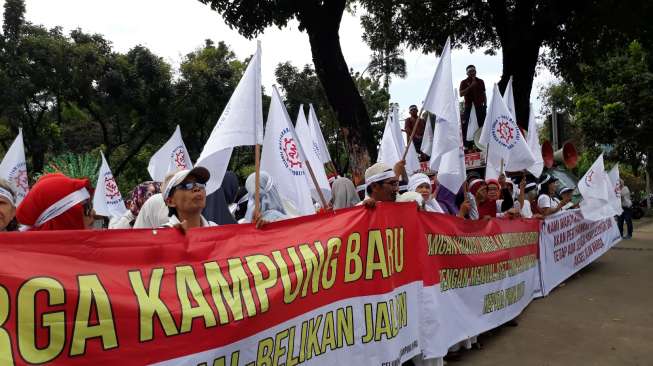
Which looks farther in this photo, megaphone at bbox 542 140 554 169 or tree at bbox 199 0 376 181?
megaphone at bbox 542 140 554 169

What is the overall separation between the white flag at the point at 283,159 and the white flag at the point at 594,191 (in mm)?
6039

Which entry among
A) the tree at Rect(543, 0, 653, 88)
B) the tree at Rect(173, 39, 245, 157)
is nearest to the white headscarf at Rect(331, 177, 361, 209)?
the tree at Rect(543, 0, 653, 88)

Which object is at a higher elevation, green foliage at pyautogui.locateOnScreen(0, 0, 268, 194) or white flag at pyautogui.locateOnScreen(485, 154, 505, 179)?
green foliage at pyautogui.locateOnScreen(0, 0, 268, 194)

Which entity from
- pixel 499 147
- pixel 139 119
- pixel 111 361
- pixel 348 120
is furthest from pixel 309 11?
pixel 139 119

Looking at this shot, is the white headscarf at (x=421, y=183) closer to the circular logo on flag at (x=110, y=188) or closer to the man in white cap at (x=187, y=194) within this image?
the man in white cap at (x=187, y=194)

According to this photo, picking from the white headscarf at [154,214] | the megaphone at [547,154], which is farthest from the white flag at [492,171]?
the megaphone at [547,154]

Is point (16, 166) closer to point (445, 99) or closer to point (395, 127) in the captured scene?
point (395, 127)

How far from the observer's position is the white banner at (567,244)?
26.1 ft

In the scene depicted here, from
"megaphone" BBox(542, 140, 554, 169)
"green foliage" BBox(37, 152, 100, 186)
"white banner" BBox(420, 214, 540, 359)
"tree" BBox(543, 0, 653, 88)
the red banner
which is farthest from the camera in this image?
"green foliage" BBox(37, 152, 100, 186)

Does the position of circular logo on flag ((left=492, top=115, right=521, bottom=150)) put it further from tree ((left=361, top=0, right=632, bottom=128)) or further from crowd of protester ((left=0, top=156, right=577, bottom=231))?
tree ((left=361, top=0, right=632, bottom=128))

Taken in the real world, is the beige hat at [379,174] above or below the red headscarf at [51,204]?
above

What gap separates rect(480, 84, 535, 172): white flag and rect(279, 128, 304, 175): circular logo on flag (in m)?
3.18

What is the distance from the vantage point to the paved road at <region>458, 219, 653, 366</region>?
505cm

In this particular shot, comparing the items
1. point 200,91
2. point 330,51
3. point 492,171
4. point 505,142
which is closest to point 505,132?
point 505,142
